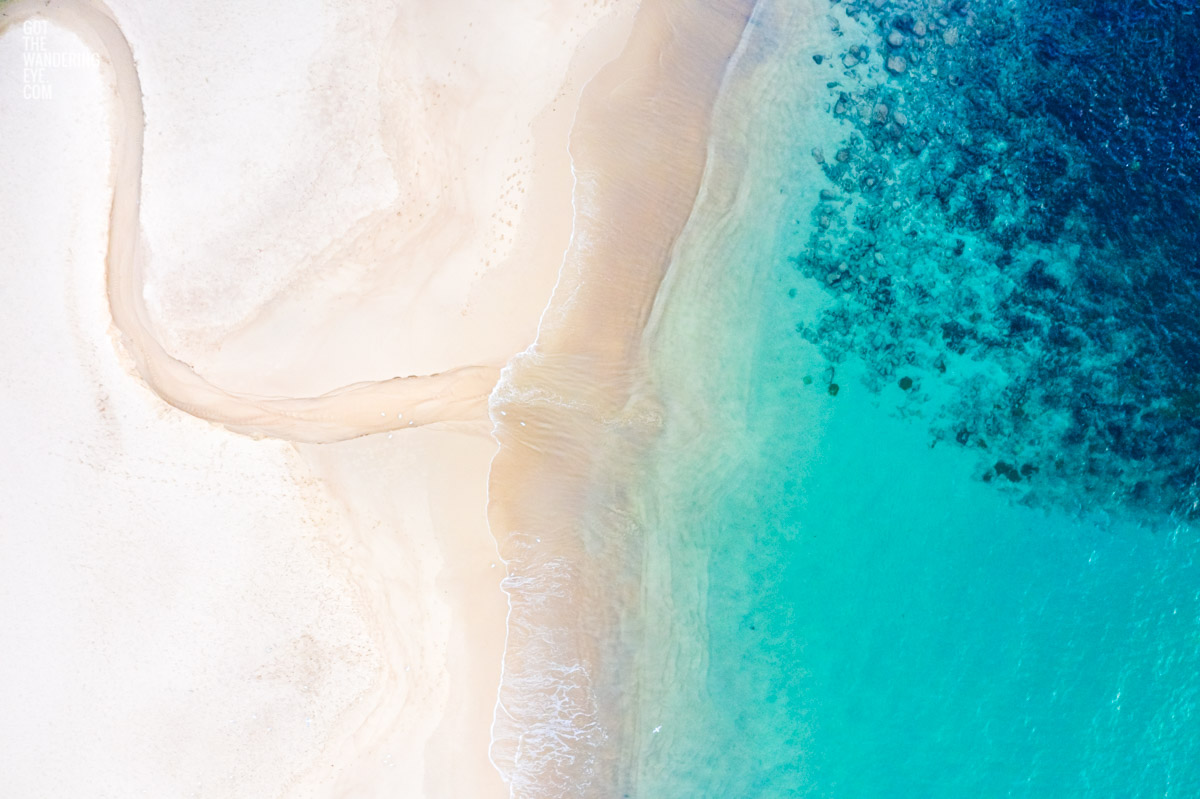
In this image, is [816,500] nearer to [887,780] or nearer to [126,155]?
[887,780]

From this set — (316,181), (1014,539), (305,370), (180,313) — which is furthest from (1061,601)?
(180,313)

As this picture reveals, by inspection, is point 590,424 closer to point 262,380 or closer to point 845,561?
point 845,561

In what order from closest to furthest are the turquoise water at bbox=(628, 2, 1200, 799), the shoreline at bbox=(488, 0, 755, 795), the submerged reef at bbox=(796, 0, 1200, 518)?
the shoreline at bbox=(488, 0, 755, 795), the turquoise water at bbox=(628, 2, 1200, 799), the submerged reef at bbox=(796, 0, 1200, 518)

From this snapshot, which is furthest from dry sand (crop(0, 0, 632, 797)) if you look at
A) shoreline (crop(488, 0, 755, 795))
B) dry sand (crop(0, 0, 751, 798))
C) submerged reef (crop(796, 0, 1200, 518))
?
submerged reef (crop(796, 0, 1200, 518))

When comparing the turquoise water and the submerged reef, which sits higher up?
the submerged reef

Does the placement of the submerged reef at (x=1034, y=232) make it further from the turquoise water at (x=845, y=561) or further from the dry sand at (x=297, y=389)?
the dry sand at (x=297, y=389)

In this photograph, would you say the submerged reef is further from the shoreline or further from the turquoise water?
the shoreline

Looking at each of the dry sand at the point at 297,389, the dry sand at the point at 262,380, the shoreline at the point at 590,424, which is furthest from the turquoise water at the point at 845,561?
the dry sand at the point at 262,380
